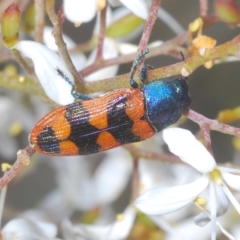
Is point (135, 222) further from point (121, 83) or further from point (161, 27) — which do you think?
point (161, 27)

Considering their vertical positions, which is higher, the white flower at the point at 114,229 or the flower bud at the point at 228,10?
the flower bud at the point at 228,10

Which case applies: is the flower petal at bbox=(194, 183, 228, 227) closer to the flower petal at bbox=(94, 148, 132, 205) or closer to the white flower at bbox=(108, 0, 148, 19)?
the white flower at bbox=(108, 0, 148, 19)

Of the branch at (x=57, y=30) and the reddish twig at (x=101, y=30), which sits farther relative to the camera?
the reddish twig at (x=101, y=30)

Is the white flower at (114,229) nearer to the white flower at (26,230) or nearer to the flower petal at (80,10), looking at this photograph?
the white flower at (26,230)

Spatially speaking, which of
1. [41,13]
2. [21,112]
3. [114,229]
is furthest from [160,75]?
[21,112]

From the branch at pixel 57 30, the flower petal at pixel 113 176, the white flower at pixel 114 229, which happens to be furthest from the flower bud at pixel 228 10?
the flower petal at pixel 113 176

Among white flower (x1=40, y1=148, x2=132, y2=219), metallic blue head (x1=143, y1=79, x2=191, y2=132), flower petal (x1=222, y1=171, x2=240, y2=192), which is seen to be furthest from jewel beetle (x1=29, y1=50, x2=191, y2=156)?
white flower (x1=40, y1=148, x2=132, y2=219)

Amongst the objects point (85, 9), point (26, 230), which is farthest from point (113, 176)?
point (85, 9)
